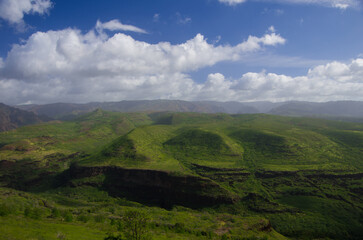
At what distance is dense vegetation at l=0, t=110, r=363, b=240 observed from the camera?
72.4 metres

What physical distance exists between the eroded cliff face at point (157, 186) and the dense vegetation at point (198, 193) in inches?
25.2

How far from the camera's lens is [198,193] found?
416 ft

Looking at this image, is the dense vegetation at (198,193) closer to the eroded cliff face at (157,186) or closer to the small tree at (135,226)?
the small tree at (135,226)

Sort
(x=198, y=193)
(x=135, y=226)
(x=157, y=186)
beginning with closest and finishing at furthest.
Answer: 1. (x=135, y=226)
2. (x=198, y=193)
3. (x=157, y=186)

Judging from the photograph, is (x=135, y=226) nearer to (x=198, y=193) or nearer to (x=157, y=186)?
(x=198, y=193)

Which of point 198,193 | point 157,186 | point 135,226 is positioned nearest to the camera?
point 135,226

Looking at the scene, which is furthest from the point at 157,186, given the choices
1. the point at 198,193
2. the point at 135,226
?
the point at 135,226

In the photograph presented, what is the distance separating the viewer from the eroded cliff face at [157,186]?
12544 centimetres

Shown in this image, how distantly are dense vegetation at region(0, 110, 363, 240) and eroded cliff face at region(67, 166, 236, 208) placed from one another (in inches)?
25.2

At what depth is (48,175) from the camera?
614 feet

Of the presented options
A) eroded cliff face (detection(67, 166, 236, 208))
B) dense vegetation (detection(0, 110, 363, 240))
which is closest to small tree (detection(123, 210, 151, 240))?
dense vegetation (detection(0, 110, 363, 240))

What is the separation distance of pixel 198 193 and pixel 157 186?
2986 cm

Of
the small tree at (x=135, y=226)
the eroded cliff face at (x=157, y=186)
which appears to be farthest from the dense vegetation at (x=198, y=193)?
the eroded cliff face at (x=157, y=186)

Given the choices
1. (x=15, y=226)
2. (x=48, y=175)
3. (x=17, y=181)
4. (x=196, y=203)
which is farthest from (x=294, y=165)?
(x=17, y=181)
